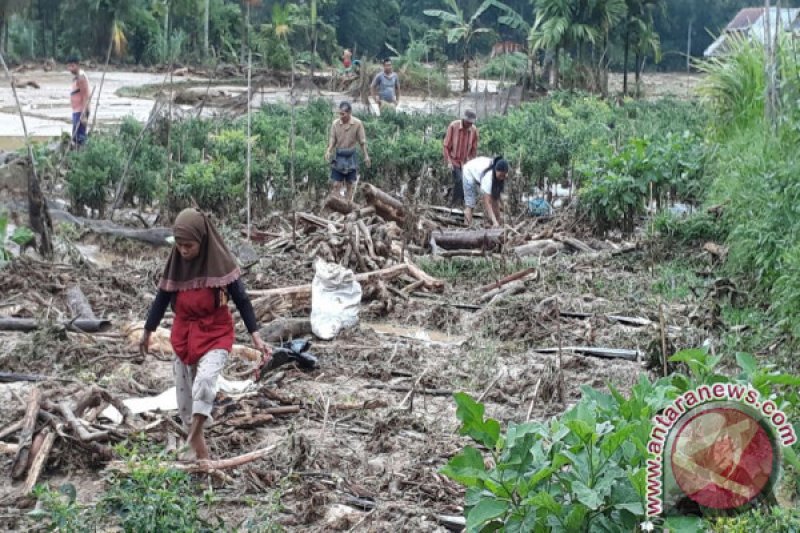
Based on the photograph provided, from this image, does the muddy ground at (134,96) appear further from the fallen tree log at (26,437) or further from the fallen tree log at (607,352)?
the fallen tree log at (26,437)

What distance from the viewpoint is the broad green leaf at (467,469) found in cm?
404

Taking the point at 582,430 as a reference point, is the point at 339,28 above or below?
above

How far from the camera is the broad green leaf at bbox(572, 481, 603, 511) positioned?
3.68 meters

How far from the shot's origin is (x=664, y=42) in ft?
189

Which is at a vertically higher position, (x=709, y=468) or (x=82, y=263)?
(x=709, y=468)

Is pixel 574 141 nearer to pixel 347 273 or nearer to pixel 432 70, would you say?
pixel 347 273

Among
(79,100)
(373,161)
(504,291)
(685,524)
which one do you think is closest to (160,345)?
(504,291)

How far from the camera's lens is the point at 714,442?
3639 millimetres

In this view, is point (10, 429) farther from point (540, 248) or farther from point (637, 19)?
point (637, 19)

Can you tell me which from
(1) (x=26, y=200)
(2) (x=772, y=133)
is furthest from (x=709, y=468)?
(1) (x=26, y=200)

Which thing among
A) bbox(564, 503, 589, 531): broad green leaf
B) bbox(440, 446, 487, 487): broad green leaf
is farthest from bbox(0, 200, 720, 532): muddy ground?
bbox(564, 503, 589, 531): broad green leaf

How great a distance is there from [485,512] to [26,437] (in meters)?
3.05

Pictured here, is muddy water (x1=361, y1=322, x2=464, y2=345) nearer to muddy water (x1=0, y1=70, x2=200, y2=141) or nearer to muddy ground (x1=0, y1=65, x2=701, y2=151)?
muddy water (x1=0, y1=70, x2=200, y2=141)

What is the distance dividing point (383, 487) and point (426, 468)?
1.02 ft
